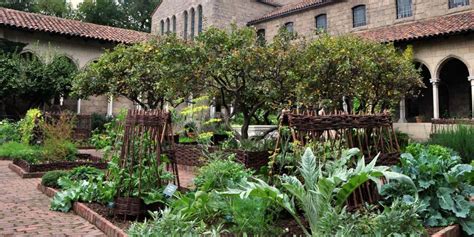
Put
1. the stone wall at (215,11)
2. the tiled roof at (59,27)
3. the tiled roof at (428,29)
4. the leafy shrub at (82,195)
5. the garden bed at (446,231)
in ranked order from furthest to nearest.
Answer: the stone wall at (215,11)
the tiled roof at (59,27)
the tiled roof at (428,29)
the leafy shrub at (82,195)
the garden bed at (446,231)

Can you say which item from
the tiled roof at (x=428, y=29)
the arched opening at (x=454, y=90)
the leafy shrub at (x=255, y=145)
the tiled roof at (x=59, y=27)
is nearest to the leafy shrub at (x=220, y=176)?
the leafy shrub at (x=255, y=145)

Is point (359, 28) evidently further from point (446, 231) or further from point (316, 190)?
point (316, 190)

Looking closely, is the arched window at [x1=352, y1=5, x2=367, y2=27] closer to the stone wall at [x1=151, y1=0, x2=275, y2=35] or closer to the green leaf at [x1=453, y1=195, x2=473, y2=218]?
the stone wall at [x1=151, y1=0, x2=275, y2=35]

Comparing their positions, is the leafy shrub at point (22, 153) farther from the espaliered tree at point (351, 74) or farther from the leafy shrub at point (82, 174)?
the espaliered tree at point (351, 74)

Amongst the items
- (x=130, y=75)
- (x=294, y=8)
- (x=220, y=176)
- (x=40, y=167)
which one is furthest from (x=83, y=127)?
(x=294, y=8)

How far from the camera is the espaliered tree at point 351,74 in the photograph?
31.4ft

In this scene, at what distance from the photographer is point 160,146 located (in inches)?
193

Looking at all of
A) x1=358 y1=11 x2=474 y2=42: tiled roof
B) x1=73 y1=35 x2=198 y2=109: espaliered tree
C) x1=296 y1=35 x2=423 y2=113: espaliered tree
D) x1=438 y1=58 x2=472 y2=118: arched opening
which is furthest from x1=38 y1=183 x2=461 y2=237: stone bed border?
x1=438 y1=58 x2=472 y2=118: arched opening

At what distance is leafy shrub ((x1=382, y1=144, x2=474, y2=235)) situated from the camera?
13.1 feet

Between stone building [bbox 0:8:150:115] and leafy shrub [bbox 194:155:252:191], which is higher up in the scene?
stone building [bbox 0:8:150:115]

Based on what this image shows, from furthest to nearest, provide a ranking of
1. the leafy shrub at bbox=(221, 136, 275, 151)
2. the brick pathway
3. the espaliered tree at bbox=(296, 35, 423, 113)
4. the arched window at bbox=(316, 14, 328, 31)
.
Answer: the arched window at bbox=(316, 14, 328, 31) → the espaliered tree at bbox=(296, 35, 423, 113) → the leafy shrub at bbox=(221, 136, 275, 151) → the brick pathway

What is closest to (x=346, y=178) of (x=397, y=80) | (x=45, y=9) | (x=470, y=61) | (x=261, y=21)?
(x=397, y=80)

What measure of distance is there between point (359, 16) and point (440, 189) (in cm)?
2136

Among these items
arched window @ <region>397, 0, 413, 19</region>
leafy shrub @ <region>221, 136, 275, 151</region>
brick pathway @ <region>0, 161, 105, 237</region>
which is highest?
arched window @ <region>397, 0, 413, 19</region>
